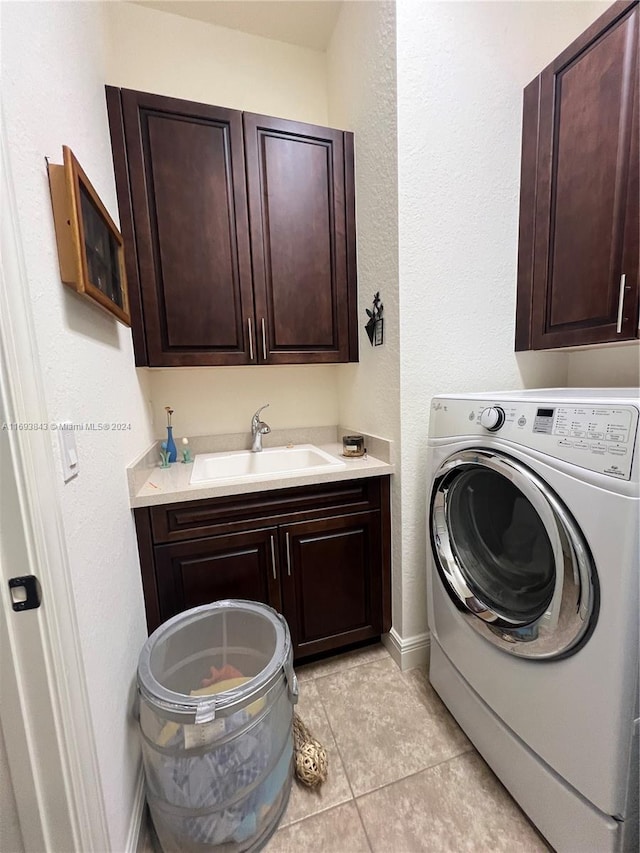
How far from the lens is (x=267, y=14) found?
1.60 metres

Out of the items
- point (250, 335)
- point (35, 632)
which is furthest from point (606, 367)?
point (35, 632)

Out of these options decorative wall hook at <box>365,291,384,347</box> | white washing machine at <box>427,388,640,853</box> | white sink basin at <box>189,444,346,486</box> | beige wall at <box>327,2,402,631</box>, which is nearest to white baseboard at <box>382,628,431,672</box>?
beige wall at <box>327,2,402,631</box>

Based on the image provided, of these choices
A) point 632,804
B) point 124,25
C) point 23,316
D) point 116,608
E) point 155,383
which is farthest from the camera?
point 155,383

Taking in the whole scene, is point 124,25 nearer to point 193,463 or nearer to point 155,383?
point 155,383

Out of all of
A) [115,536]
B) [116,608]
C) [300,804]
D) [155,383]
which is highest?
[155,383]

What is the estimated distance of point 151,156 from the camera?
1.38 metres

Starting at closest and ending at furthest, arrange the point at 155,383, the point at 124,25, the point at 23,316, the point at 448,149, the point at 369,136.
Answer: the point at 23,316 < the point at 448,149 < the point at 369,136 < the point at 124,25 < the point at 155,383

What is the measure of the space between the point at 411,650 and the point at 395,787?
0.48 meters

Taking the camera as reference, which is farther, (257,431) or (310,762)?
(257,431)

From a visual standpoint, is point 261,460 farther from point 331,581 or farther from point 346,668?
point 346,668

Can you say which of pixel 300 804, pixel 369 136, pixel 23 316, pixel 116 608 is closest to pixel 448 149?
pixel 369 136

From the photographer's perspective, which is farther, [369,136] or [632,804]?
[369,136]

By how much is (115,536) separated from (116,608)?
18 centimetres

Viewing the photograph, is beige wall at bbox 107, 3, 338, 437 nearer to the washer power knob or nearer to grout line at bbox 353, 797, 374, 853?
the washer power knob
